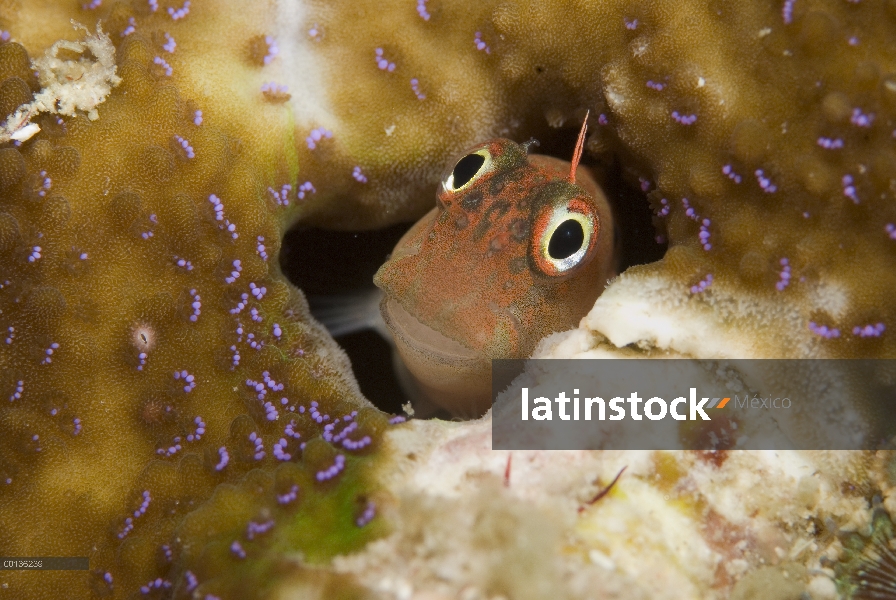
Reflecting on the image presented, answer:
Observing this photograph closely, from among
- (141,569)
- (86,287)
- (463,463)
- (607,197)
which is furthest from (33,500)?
Result: (607,197)

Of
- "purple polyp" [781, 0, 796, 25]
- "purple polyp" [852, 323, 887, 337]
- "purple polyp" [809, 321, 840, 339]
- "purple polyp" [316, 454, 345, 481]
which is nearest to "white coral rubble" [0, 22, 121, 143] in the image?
"purple polyp" [316, 454, 345, 481]

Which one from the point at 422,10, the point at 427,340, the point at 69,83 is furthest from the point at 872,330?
the point at 69,83

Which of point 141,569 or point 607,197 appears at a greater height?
point 607,197

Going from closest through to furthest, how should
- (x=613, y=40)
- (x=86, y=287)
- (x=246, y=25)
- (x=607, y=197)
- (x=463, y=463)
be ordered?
(x=463, y=463)
(x=86, y=287)
(x=613, y=40)
(x=246, y=25)
(x=607, y=197)

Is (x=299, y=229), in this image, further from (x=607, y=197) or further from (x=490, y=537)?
(x=490, y=537)

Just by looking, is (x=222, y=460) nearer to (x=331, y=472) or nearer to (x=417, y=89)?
(x=331, y=472)

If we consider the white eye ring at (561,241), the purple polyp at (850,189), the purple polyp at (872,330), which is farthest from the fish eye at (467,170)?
the purple polyp at (872,330)

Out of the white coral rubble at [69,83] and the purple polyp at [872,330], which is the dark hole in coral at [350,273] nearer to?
the white coral rubble at [69,83]
